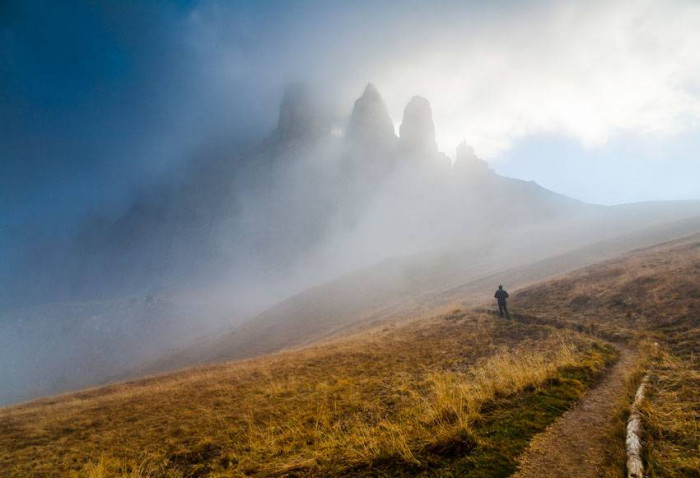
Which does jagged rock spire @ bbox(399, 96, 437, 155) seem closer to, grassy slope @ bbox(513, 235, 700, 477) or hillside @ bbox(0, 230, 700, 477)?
grassy slope @ bbox(513, 235, 700, 477)

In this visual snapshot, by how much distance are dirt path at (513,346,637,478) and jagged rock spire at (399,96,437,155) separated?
18837 centimetres

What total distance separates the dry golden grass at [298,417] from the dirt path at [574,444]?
4.59 ft

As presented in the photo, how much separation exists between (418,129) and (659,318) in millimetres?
185365

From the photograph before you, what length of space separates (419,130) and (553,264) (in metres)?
149

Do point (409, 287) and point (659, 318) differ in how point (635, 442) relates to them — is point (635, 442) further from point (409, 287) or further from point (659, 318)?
point (409, 287)

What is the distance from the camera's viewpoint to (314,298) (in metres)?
83.8

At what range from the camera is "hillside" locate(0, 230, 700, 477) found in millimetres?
6567

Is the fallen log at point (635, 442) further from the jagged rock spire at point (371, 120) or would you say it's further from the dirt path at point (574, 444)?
the jagged rock spire at point (371, 120)

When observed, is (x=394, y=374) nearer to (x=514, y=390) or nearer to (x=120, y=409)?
(x=514, y=390)

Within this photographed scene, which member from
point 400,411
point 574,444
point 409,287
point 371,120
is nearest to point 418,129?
point 371,120

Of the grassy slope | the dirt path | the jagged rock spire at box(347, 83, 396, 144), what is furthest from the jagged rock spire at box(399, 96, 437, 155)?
the dirt path

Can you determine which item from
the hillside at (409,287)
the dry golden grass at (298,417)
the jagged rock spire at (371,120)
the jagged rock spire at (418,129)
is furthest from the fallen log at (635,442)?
the jagged rock spire at (371,120)

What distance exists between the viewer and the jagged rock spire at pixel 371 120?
7436 inches

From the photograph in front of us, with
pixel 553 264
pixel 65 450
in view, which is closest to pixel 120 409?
pixel 65 450
